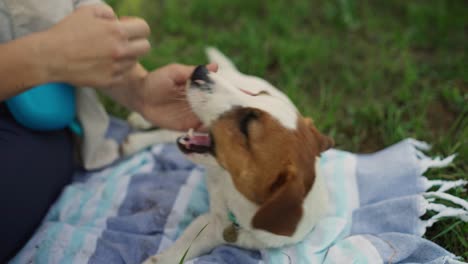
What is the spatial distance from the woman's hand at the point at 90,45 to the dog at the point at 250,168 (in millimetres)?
318

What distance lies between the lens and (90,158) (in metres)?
2.47

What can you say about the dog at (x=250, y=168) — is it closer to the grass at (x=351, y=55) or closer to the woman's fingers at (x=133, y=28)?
the woman's fingers at (x=133, y=28)

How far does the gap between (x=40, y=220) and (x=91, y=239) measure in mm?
274

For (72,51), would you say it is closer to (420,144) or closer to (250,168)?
(250,168)

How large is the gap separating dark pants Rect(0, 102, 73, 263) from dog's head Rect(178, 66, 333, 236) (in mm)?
632

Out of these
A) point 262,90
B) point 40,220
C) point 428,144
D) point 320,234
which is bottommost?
point 40,220

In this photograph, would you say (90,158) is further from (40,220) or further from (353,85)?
(353,85)

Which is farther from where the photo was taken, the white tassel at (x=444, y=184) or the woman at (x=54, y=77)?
the white tassel at (x=444, y=184)

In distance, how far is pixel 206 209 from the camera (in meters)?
2.29

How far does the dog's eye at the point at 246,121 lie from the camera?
6.02 feet

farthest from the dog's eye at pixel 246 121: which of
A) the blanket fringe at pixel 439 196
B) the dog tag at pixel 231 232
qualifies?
the blanket fringe at pixel 439 196

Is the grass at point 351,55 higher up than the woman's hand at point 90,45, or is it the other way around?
the woman's hand at point 90,45

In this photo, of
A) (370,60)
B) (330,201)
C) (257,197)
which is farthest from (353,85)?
(257,197)

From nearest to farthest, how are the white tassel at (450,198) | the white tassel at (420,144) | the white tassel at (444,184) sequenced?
1. the white tassel at (450,198)
2. the white tassel at (444,184)
3. the white tassel at (420,144)
